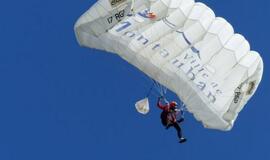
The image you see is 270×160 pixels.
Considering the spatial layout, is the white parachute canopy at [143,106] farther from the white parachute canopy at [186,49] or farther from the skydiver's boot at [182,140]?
the white parachute canopy at [186,49]

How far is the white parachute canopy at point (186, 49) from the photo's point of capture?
94.1ft

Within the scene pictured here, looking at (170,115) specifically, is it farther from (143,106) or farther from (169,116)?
(143,106)

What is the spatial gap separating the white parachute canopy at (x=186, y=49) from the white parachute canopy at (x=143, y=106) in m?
1.46

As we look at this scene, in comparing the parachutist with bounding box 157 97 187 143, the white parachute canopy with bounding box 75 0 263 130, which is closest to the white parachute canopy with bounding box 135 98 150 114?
the parachutist with bounding box 157 97 187 143

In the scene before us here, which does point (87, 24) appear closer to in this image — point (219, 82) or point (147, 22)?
point (147, 22)

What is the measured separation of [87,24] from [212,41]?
3134 millimetres

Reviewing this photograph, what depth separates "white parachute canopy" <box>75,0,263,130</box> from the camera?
94.1ft

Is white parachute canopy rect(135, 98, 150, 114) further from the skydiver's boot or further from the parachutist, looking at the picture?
the skydiver's boot

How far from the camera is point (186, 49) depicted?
29.3 metres

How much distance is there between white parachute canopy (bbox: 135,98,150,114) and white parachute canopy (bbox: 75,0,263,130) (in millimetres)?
1456

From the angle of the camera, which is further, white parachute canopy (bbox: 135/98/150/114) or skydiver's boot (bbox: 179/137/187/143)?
white parachute canopy (bbox: 135/98/150/114)

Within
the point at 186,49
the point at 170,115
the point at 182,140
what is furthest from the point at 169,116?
the point at 186,49

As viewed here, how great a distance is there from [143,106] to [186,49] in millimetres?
2059

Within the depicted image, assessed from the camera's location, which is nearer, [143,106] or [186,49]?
[186,49]
